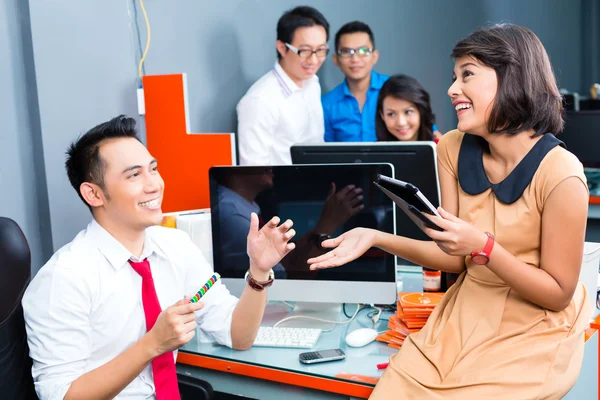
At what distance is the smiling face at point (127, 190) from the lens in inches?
69.7

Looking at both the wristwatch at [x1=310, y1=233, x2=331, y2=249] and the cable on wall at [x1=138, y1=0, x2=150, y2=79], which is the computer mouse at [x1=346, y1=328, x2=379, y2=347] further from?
the cable on wall at [x1=138, y1=0, x2=150, y2=79]

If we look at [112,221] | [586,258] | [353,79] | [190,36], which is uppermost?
[190,36]

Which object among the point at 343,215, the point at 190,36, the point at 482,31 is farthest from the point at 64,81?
the point at 482,31

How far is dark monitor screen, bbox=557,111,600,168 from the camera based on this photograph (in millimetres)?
3936

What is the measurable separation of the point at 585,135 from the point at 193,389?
9.97ft

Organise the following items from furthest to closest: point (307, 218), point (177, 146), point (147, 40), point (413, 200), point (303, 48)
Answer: point (303, 48)
point (147, 40)
point (177, 146)
point (307, 218)
point (413, 200)

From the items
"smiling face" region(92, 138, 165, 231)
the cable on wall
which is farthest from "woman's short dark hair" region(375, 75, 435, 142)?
"smiling face" region(92, 138, 165, 231)

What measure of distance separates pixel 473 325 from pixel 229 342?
0.69m

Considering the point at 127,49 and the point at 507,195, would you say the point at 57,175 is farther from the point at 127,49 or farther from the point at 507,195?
the point at 507,195

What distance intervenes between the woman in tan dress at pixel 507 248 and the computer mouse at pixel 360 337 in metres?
0.18

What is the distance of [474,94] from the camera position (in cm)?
166

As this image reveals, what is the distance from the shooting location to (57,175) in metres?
2.54

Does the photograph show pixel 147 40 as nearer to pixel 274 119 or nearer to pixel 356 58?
pixel 274 119

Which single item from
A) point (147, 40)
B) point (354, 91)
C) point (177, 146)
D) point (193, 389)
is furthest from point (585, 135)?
point (193, 389)
